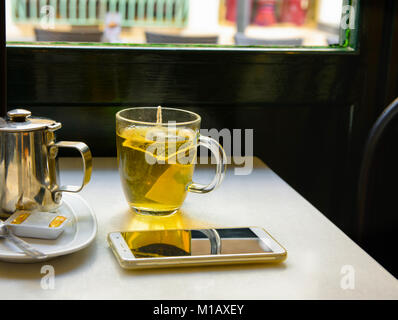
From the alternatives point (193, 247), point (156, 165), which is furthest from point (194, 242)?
point (156, 165)

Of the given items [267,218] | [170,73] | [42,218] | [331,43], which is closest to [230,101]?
[170,73]

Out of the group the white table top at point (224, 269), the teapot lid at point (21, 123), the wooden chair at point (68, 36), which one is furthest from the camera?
the wooden chair at point (68, 36)

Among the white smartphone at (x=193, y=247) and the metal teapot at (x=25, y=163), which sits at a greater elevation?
the metal teapot at (x=25, y=163)

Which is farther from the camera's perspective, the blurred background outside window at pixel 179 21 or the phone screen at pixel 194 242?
the blurred background outside window at pixel 179 21

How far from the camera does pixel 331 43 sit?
3.54ft

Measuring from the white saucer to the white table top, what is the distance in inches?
0.6

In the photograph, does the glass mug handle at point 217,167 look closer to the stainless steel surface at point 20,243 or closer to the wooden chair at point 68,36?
the stainless steel surface at point 20,243

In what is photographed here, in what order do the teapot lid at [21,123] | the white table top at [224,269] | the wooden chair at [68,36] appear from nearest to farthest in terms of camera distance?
the white table top at [224,269]
the teapot lid at [21,123]
the wooden chair at [68,36]

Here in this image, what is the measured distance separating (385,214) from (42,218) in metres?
0.81

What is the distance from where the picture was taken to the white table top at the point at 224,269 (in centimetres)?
53

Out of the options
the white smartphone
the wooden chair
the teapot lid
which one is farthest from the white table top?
the wooden chair

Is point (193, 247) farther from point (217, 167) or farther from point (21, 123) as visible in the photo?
point (21, 123)

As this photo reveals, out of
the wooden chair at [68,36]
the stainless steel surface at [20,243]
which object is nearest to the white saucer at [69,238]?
the stainless steel surface at [20,243]

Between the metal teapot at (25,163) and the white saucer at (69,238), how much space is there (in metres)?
0.03
